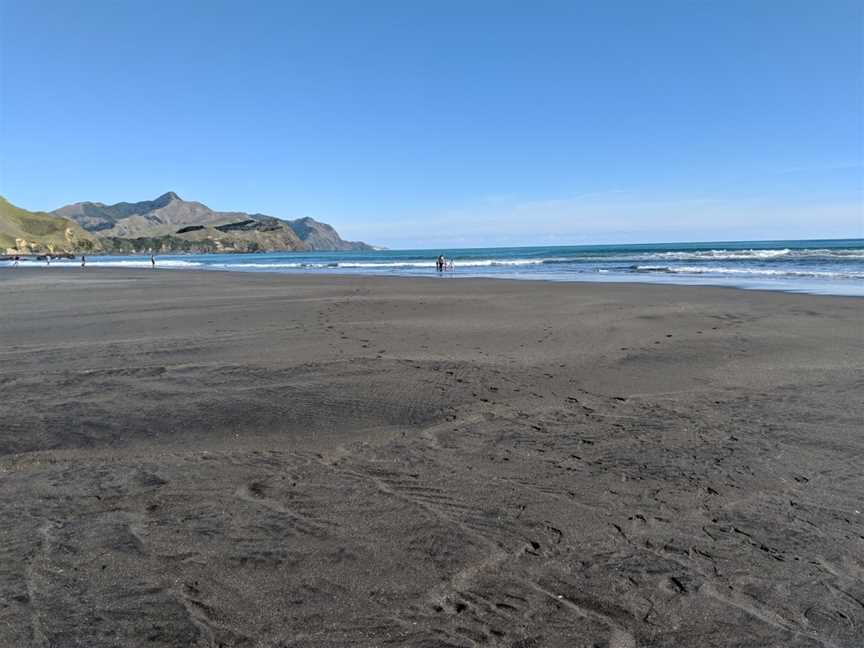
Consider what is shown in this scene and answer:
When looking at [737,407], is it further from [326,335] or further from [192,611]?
[326,335]

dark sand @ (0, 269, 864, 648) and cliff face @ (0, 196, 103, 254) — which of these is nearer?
dark sand @ (0, 269, 864, 648)

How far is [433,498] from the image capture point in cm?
473

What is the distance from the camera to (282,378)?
8.85 metres

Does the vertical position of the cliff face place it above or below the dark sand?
above

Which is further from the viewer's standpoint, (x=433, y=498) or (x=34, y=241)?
(x=34, y=241)

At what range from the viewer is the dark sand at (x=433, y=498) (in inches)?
127

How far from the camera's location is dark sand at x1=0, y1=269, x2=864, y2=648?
323 cm

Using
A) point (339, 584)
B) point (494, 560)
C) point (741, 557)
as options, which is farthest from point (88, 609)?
point (741, 557)

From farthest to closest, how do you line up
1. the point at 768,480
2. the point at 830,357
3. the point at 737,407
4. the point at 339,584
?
the point at 830,357
the point at 737,407
the point at 768,480
the point at 339,584

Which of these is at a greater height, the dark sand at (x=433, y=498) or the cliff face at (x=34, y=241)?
the cliff face at (x=34, y=241)

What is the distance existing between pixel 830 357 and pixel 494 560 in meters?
9.06

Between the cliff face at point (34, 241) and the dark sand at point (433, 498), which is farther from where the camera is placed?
the cliff face at point (34, 241)

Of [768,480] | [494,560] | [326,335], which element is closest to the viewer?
[494,560]

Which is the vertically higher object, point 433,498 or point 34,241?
point 34,241
